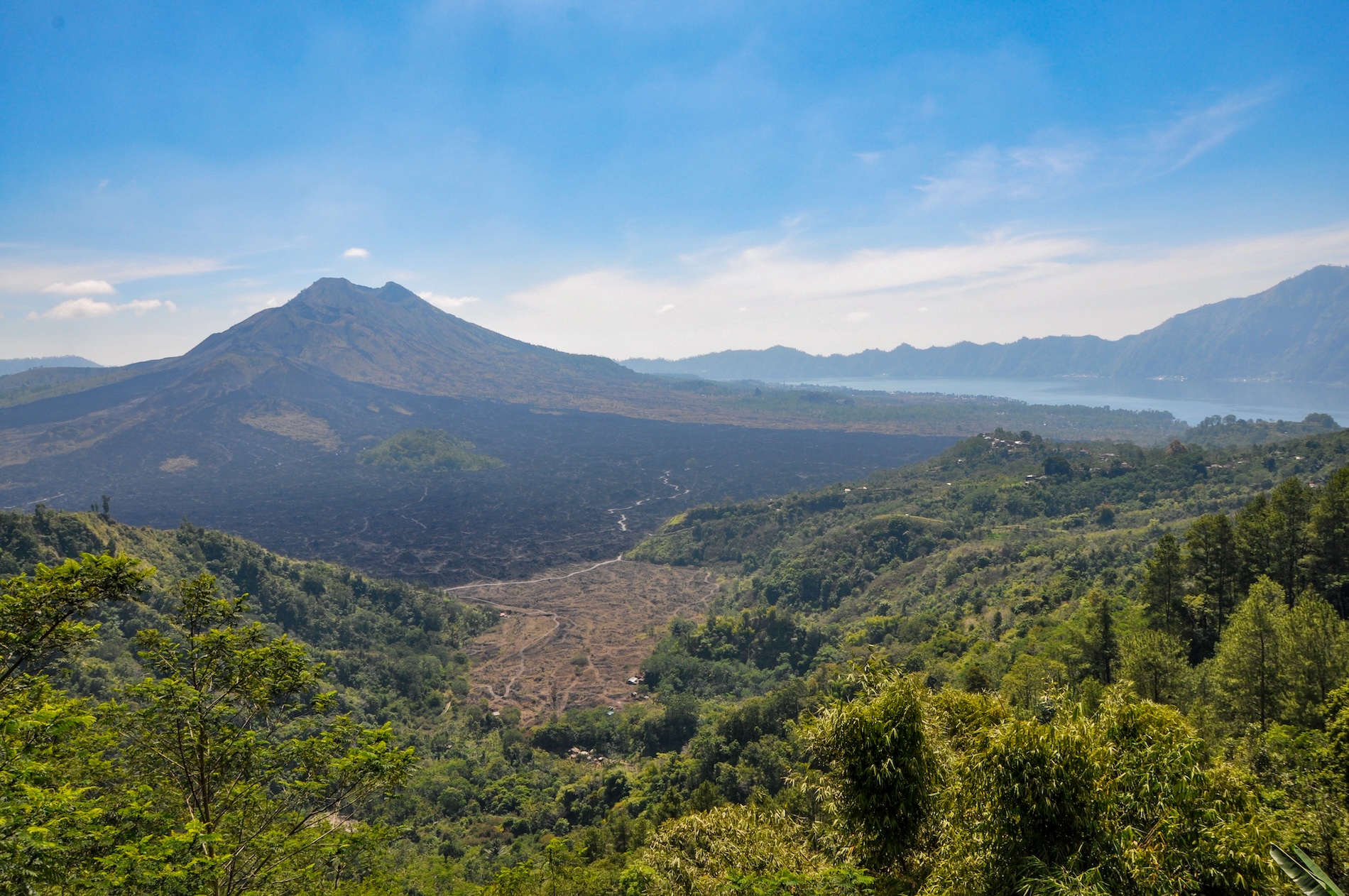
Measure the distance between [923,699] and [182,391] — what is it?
669 ft

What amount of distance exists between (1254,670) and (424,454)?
438ft

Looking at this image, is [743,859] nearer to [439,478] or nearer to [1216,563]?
[1216,563]

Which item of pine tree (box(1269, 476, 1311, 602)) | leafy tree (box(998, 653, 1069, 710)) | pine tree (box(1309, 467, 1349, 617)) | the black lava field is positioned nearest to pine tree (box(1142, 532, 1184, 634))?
pine tree (box(1269, 476, 1311, 602))

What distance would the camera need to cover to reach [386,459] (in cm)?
13200

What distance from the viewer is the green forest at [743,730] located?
686 cm

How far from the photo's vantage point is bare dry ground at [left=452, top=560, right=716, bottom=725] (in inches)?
1662

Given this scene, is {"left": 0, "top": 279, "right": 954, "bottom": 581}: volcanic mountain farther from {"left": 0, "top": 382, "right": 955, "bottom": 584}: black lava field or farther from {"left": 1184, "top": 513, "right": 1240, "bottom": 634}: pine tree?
{"left": 1184, "top": 513, "right": 1240, "bottom": 634}: pine tree

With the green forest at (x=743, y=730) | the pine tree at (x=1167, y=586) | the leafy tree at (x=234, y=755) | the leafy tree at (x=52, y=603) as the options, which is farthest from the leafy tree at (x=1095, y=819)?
the pine tree at (x=1167, y=586)

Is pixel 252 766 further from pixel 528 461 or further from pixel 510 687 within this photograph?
pixel 528 461

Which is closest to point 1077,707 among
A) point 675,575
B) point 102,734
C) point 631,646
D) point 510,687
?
point 102,734

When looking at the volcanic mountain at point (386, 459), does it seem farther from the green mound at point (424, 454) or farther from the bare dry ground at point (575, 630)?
the bare dry ground at point (575, 630)

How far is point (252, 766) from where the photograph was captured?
8.23 metres

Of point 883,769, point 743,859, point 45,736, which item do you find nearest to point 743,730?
point 743,859

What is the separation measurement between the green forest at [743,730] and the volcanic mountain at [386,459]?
31.4 metres
